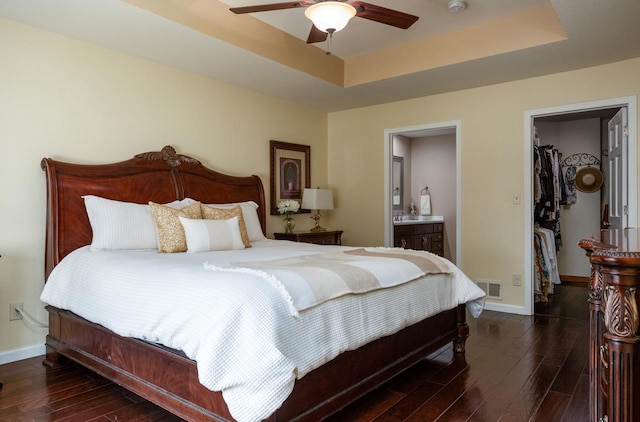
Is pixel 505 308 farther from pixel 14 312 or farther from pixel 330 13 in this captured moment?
pixel 14 312

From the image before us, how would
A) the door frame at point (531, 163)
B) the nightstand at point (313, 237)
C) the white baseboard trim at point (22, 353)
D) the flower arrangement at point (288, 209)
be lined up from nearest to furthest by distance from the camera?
1. the white baseboard trim at point (22, 353)
2. the door frame at point (531, 163)
3. the nightstand at point (313, 237)
4. the flower arrangement at point (288, 209)

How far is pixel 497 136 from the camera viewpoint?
14.3ft

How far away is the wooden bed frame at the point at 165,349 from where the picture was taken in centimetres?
183

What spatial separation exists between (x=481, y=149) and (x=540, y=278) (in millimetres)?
1552

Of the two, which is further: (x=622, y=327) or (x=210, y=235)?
(x=210, y=235)

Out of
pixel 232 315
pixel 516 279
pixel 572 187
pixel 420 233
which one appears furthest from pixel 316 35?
pixel 572 187

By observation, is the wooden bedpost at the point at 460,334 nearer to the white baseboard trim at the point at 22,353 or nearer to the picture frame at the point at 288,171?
the picture frame at the point at 288,171

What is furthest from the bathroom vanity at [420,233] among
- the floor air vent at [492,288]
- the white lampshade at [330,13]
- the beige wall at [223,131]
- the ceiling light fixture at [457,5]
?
the white lampshade at [330,13]

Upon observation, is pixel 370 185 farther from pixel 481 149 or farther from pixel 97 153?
pixel 97 153

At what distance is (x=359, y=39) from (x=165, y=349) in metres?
3.18

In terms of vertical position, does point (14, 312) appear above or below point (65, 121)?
below

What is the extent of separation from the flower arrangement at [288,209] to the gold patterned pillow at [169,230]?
168 centimetres

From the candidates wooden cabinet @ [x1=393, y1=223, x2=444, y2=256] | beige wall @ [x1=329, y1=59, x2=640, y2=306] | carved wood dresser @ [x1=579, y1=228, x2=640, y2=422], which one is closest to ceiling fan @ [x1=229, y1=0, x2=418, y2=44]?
carved wood dresser @ [x1=579, y1=228, x2=640, y2=422]

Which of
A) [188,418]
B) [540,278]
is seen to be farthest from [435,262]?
[540,278]
